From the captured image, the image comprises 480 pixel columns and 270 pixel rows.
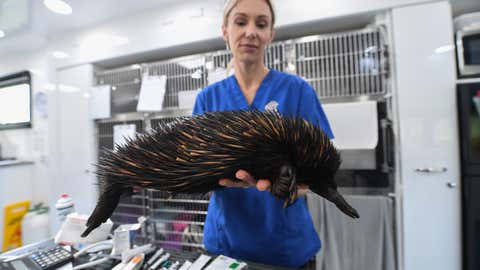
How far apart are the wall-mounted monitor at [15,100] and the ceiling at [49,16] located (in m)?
0.19

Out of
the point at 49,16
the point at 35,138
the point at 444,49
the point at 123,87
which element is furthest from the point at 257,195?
the point at 35,138

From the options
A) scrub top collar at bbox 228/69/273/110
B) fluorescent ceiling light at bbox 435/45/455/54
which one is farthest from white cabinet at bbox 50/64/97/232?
fluorescent ceiling light at bbox 435/45/455/54

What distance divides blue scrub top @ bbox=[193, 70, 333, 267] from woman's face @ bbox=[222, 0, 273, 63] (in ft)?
0.28

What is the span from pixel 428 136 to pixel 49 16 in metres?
1.99

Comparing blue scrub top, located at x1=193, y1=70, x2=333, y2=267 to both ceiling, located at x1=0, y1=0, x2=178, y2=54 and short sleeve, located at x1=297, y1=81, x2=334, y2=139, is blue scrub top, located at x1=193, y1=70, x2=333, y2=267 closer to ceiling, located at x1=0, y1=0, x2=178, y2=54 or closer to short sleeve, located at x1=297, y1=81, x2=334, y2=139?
short sleeve, located at x1=297, y1=81, x2=334, y2=139

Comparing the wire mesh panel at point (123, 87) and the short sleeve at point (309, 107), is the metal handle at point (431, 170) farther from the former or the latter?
the wire mesh panel at point (123, 87)

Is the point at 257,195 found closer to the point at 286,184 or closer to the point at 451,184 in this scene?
the point at 286,184

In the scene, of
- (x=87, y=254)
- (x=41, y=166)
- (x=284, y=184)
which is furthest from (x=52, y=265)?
(x=41, y=166)

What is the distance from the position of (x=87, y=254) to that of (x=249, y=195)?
0.43 m

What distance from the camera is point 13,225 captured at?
151 cm

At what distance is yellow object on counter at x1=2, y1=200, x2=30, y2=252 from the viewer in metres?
1.47

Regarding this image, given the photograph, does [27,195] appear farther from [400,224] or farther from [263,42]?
[400,224]

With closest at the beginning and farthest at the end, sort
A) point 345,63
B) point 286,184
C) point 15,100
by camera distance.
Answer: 1. point 286,184
2. point 345,63
3. point 15,100

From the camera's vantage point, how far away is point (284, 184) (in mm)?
326
